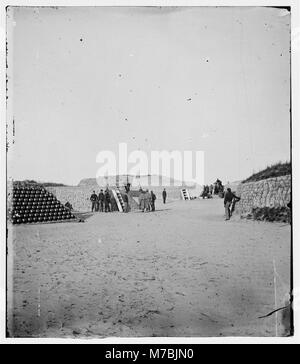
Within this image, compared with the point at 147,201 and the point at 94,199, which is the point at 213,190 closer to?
the point at 147,201

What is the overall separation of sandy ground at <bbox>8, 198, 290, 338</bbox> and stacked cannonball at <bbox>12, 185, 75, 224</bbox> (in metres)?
0.10

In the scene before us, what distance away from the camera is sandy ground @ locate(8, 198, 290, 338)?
3215mm

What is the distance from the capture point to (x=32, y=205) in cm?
336

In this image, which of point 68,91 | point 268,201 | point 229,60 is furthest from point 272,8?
point 68,91

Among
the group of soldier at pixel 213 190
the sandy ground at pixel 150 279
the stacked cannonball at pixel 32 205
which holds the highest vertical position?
the group of soldier at pixel 213 190

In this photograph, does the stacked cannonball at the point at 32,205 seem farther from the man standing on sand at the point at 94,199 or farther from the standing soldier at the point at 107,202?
the standing soldier at the point at 107,202

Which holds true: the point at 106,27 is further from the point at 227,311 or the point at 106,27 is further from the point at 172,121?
the point at 227,311

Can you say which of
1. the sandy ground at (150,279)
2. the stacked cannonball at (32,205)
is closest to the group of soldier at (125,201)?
the sandy ground at (150,279)

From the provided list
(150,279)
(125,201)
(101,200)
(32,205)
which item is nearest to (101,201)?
(101,200)

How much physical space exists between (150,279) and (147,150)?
1158mm

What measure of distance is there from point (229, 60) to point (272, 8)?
592 mm

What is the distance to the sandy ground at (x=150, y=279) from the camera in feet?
10.5

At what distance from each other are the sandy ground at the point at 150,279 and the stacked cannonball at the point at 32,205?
10 centimetres

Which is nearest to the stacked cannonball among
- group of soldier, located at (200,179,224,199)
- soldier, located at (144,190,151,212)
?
soldier, located at (144,190,151,212)
